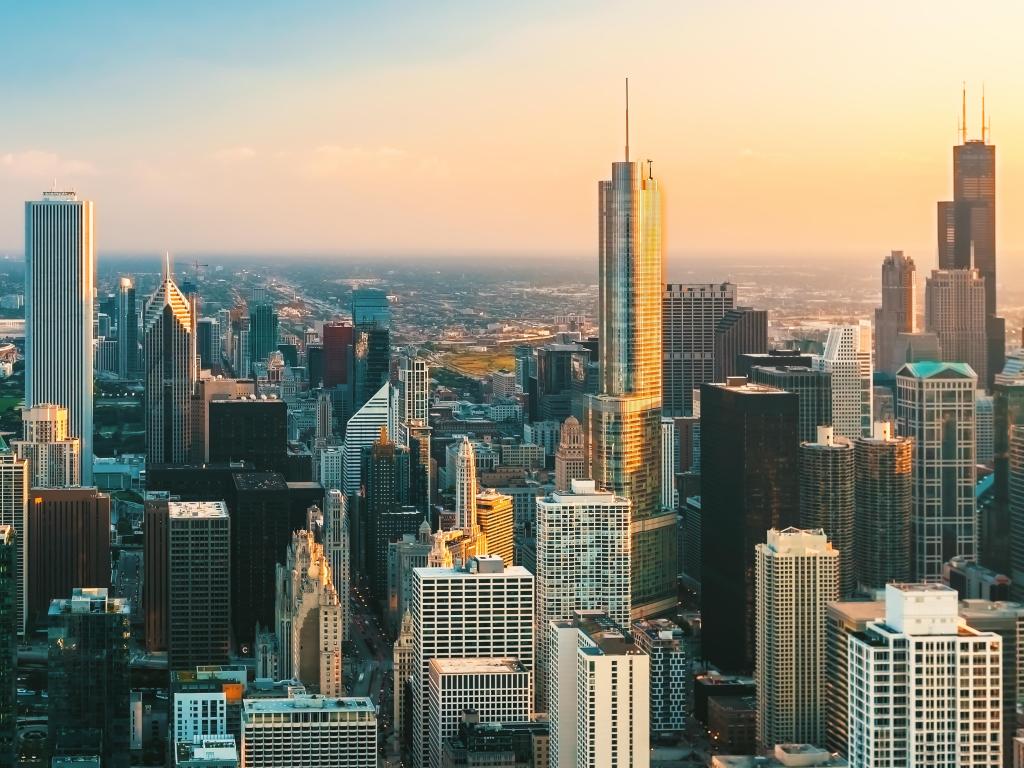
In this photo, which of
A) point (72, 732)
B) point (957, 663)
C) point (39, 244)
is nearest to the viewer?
point (957, 663)

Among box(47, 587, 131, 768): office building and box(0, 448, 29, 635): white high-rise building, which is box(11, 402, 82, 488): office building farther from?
box(47, 587, 131, 768): office building

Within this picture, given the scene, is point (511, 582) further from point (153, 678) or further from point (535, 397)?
point (535, 397)

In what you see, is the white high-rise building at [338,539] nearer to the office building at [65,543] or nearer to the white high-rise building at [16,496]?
the office building at [65,543]

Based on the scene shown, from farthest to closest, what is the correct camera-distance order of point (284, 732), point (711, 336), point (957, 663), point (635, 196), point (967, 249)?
point (711, 336), point (635, 196), point (967, 249), point (284, 732), point (957, 663)

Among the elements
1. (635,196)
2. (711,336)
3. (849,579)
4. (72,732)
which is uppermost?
(635,196)

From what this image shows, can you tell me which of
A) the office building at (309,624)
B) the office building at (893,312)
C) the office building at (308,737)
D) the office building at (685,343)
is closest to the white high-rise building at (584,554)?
the office building at (309,624)

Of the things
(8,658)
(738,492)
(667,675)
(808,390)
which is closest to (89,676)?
(8,658)

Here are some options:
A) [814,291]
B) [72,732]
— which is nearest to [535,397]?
[814,291]
